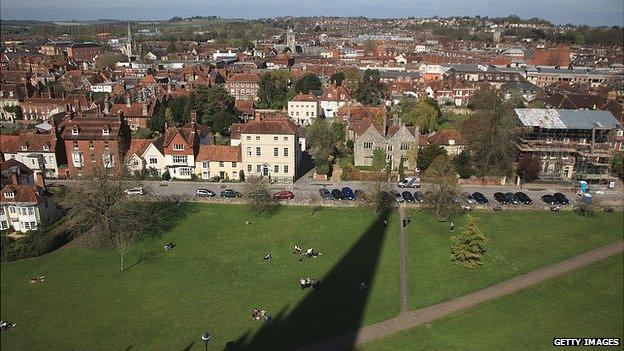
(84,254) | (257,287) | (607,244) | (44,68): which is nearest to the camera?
(257,287)

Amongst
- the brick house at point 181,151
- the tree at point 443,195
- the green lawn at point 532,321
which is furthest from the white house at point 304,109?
the green lawn at point 532,321

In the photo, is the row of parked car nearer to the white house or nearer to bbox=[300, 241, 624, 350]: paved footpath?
bbox=[300, 241, 624, 350]: paved footpath

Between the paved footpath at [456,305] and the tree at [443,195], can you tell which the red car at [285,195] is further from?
the paved footpath at [456,305]

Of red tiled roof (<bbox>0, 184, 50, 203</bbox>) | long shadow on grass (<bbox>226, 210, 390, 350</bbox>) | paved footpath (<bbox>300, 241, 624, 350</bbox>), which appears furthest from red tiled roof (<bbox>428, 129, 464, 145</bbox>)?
red tiled roof (<bbox>0, 184, 50, 203</bbox>)

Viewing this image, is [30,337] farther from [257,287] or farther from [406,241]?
[406,241]

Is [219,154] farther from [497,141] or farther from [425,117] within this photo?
[425,117]

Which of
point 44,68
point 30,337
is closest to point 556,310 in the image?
point 30,337
